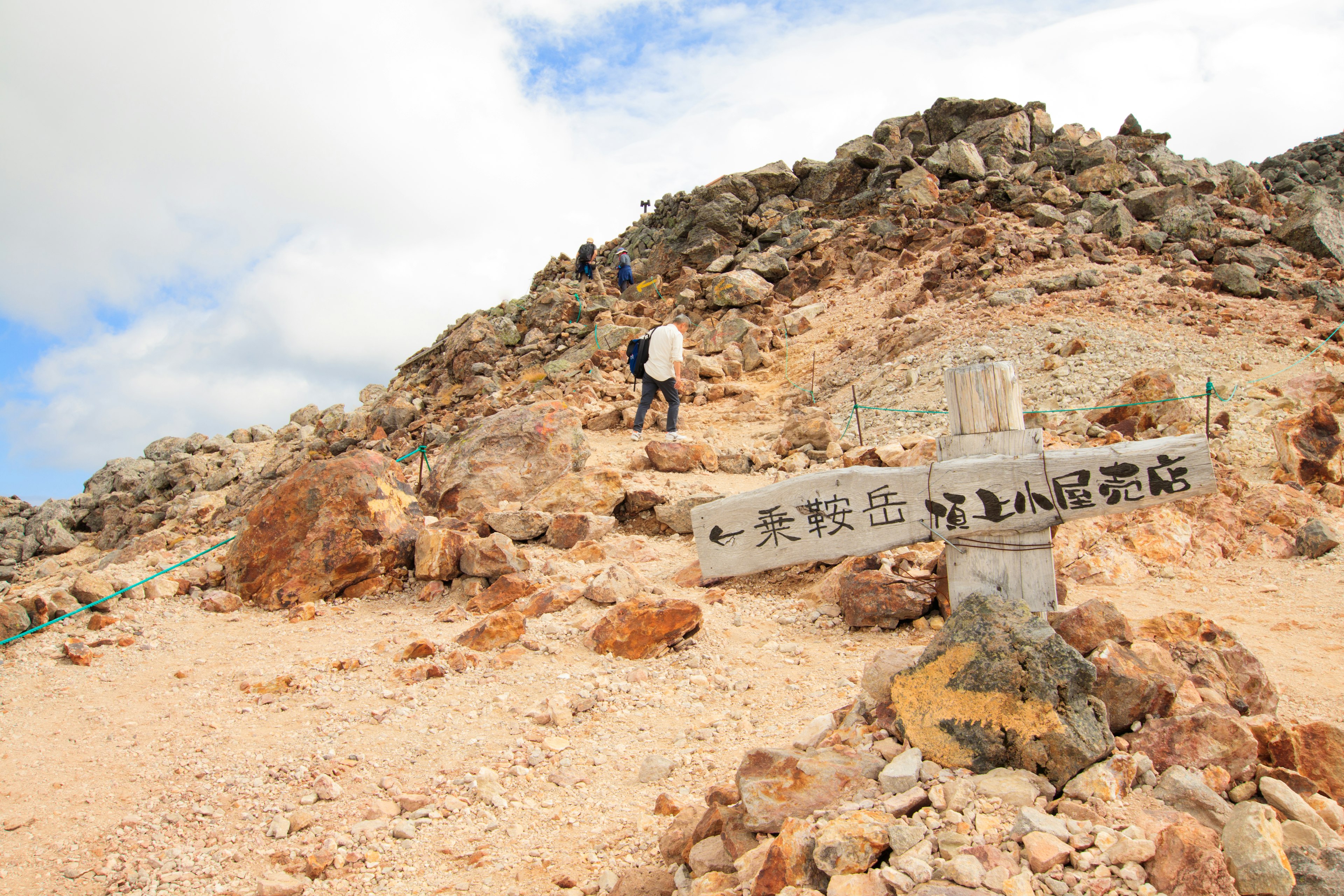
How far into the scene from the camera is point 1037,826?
209 cm

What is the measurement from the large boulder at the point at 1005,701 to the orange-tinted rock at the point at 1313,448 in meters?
6.50

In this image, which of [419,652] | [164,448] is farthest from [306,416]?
[419,652]

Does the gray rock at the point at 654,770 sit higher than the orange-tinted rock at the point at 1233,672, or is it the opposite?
the orange-tinted rock at the point at 1233,672

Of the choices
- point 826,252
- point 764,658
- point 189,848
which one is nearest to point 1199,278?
point 826,252

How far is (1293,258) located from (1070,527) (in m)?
13.8

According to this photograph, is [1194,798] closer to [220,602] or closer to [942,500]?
[942,500]

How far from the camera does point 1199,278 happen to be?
45.5 ft

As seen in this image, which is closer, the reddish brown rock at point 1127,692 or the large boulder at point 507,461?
the reddish brown rock at point 1127,692

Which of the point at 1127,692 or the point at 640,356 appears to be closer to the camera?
the point at 1127,692

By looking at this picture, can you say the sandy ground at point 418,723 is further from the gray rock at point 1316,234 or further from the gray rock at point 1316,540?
the gray rock at point 1316,234

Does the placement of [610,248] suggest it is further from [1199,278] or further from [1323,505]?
[1323,505]

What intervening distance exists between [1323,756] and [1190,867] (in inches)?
43.2

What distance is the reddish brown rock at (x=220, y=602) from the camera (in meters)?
6.22

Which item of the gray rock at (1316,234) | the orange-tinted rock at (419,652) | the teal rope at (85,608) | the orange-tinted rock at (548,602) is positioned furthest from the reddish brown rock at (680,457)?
the gray rock at (1316,234)
